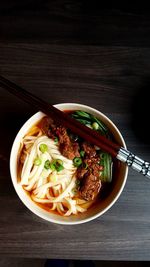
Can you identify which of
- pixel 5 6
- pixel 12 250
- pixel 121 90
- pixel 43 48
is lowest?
pixel 12 250

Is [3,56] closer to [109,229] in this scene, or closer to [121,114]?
[121,114]

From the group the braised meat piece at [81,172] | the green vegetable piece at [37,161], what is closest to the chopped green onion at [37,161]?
the green vegetable piece at [37,161]

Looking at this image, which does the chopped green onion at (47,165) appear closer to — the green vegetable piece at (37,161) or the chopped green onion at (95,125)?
the green vegetable piece at (37,161)

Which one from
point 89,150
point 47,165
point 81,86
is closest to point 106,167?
point 89,150

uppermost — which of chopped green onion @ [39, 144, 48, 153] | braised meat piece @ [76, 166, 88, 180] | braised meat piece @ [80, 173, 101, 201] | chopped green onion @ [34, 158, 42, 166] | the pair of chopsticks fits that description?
the pair of chopsticks

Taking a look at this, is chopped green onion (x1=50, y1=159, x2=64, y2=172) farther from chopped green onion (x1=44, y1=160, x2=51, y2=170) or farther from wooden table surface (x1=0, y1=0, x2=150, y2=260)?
wooden table surface (x1=0, y1=0, x2=150, y2=260)

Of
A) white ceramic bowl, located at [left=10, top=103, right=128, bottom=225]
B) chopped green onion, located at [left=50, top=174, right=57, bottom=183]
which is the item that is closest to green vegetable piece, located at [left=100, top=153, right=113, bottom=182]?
white ceramic bowl, located at [left=10, top=103, right=128, bottom=225]

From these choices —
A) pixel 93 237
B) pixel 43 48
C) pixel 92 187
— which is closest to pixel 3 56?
pixel 43 48

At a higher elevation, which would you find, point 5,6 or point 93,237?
point 5,6
